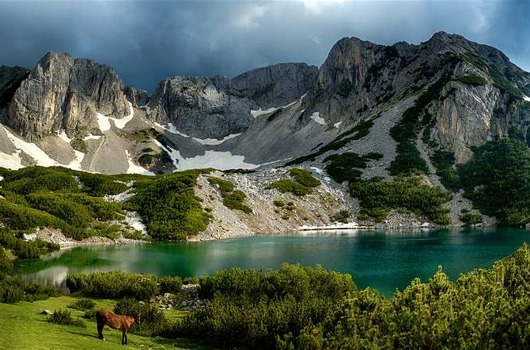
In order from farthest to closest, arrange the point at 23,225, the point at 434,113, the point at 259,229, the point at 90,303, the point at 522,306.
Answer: the point at 434,113 < the point at 259,229 < the point at 23,225 < the point at 90,303 < the point at 522,306

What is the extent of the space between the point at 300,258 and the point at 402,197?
72847mm

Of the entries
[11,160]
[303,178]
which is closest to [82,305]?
[303,178]

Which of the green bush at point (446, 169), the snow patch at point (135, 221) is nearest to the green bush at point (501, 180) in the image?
the green bush at point (446, 169)

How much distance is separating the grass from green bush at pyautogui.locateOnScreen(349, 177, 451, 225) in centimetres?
9780

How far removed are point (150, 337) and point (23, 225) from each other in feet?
166

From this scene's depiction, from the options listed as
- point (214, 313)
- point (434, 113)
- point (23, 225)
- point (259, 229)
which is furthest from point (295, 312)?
point (434, 113)

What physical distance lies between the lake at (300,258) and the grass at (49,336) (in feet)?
57.9

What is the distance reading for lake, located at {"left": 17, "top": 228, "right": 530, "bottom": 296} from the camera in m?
43.8

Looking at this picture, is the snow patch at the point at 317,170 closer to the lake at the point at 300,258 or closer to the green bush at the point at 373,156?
the green bush at the point at 373,156

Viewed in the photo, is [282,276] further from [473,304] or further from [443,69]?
[443,69]

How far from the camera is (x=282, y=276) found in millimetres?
28000

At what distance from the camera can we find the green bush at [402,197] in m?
115

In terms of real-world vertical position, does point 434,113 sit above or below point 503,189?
above

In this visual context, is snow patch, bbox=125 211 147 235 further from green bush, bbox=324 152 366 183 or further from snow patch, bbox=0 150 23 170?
snow patch, bbox=0 150 23 170
